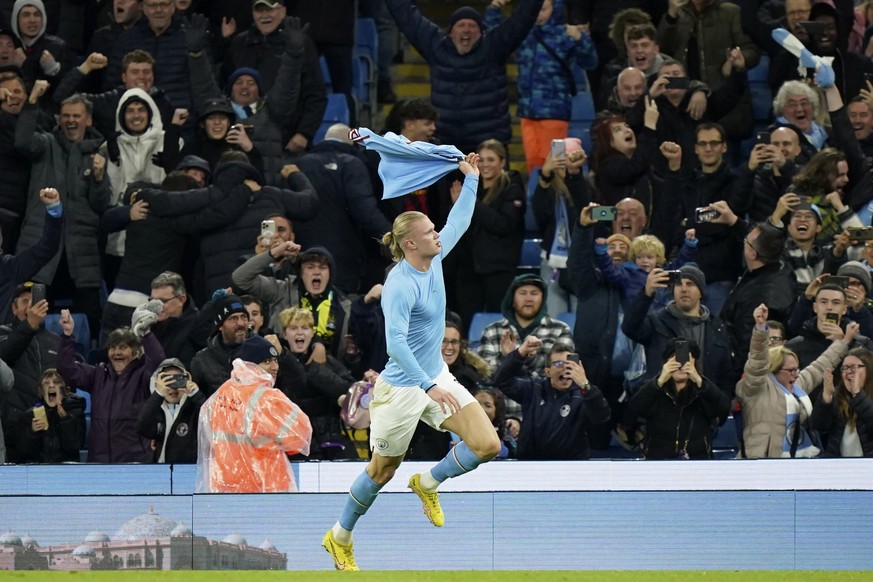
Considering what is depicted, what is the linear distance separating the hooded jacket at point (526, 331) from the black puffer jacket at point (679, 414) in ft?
2.83

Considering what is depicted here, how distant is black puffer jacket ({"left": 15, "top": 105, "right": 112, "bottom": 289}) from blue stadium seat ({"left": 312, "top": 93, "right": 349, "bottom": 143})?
2.41m

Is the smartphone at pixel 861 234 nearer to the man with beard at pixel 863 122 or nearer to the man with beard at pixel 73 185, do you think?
the man with beard at pixel 863 122

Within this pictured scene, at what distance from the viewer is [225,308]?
12578mm

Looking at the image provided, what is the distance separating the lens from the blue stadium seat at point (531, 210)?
15398 millimetres

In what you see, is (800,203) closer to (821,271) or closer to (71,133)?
(821,271)

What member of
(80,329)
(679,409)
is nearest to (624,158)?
(679,409)

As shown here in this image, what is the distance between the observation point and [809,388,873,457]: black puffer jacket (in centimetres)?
1204

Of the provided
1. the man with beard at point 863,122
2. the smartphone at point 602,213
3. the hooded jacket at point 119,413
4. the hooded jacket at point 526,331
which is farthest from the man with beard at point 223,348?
the man with beard at point 863,122

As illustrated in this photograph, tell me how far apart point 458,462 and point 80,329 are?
18.8 feet

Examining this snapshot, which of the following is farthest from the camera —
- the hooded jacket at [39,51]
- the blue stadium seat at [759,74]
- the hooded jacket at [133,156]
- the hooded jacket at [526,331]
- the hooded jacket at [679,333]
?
the blue stadium seat at [759,74]

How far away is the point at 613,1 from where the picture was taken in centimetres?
1662

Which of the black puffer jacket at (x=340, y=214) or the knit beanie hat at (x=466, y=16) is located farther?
the knit beanie hat at (x=466, y=16)

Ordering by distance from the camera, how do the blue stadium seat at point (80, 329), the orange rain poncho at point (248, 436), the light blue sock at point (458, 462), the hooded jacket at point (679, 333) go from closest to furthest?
1. the light blue sock at point (458, 462)
2. the orange rain poncho at point (248, 436)
3. the hooded jacket at point (679, 333)
4. the blue stadium seat at point (80, 329)

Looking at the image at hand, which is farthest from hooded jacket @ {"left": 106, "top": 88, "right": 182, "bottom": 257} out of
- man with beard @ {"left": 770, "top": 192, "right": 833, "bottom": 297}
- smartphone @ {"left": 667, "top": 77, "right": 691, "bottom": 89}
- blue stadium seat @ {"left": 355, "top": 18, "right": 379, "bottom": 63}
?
man with beard @ {"left": 770, "top": 192, "right": 833, "bottom": 297}
